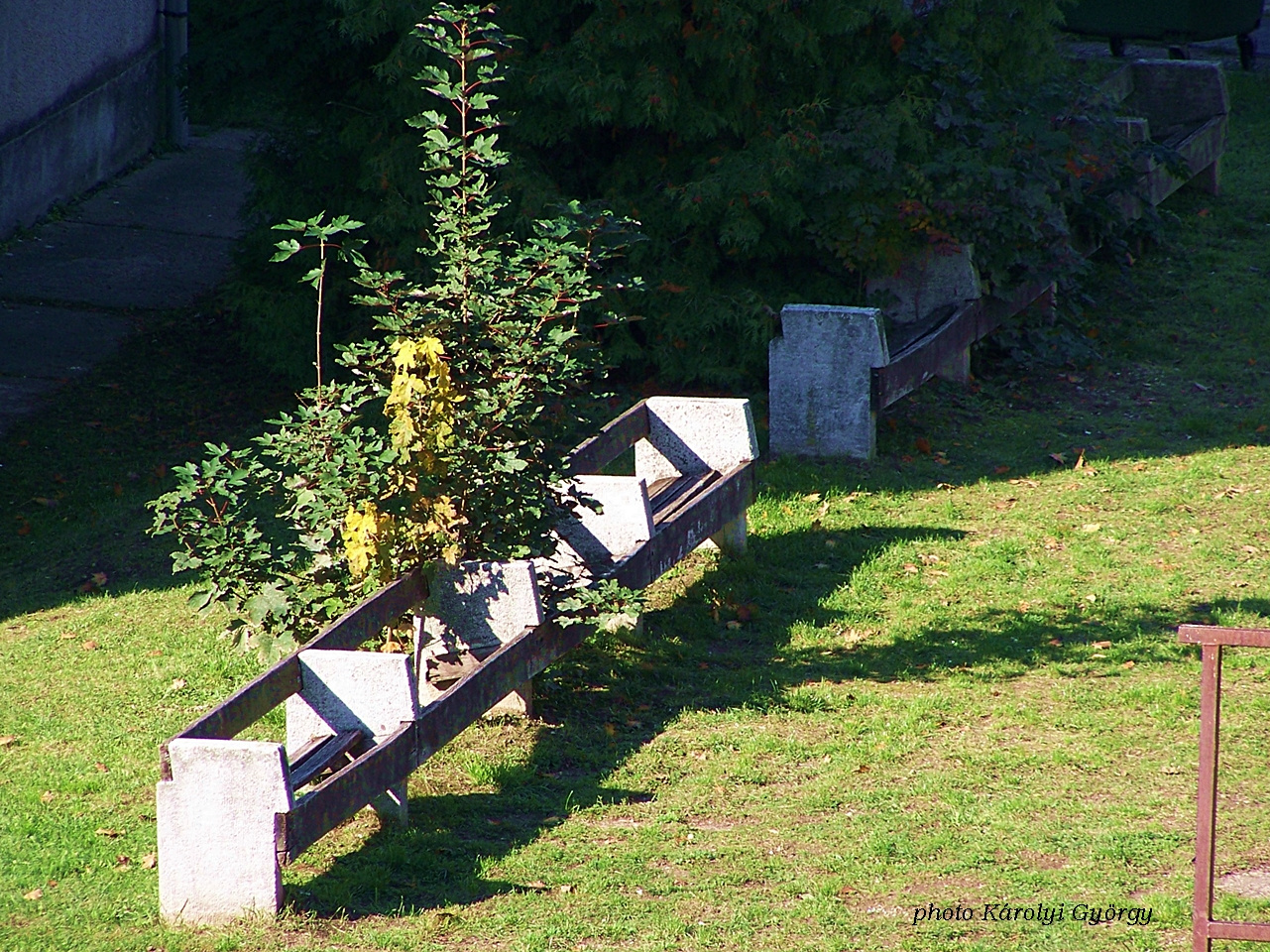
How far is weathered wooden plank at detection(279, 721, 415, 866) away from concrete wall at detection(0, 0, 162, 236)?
9.55 meters

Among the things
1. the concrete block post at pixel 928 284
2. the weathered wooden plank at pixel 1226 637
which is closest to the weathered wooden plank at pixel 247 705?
the weathered wooden plank at pixel 1226 637

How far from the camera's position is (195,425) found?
9227 mm

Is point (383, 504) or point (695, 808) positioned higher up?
point (383, 504)

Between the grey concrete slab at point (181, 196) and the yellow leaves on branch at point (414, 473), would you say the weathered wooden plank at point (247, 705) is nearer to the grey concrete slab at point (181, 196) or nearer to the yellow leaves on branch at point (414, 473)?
the yellow leaves on branch at point (414, 473)

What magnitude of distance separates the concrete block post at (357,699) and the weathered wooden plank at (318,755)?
48 mm

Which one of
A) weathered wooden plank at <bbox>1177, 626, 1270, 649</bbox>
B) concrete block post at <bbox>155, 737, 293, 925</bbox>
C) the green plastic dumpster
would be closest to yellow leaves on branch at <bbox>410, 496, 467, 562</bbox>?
concrete block post at <bbox>155, 737, 293, 925</bbox>

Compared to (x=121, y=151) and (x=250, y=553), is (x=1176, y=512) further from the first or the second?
(x=121, y=151)

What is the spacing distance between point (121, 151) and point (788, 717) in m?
11.6

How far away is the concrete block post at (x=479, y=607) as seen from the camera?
5.28 metres

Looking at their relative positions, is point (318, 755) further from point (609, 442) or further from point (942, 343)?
point (942, 343)

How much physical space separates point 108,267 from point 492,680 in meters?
8.42

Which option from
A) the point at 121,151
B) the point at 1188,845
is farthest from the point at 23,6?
the point at 1188,845

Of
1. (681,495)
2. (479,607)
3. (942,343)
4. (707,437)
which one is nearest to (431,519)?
(479,607)

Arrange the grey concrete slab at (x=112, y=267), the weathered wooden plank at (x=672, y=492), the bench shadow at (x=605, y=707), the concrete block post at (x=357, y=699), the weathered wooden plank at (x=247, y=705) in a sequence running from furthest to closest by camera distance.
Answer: the grey concrete slab at (x=112, y=267), the weathered wooden plank at (x=672, y=492), the concrete block post at (x=357, y=699), the bench shadow at (x=605, y=707), the weathered wooden plank at (x=247, y=705)
